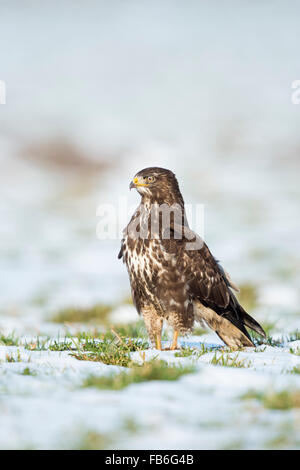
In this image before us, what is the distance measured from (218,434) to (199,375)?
48.6 inches

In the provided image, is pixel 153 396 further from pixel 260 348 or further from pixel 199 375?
pixel 260 348

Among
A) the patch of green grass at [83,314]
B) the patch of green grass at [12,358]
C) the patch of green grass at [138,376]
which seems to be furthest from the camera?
the patch of green grass at [83,314]

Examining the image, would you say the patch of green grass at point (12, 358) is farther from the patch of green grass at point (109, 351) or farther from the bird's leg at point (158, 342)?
the bird's leg at point (158, 342)

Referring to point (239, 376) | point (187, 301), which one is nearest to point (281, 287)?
point (187, 301)

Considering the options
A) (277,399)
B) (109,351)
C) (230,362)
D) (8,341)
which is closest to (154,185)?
(109,351)

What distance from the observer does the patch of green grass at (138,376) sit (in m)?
4.62

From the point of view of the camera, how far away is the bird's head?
7418 mm

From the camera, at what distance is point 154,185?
743 centimetres

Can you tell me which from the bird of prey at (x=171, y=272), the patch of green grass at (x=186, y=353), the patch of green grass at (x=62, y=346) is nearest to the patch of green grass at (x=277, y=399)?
the patch of green grass at (x=186, y=353)

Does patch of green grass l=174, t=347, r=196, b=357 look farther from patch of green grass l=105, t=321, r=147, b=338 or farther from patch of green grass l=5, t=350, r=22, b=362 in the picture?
patch of green grass l=105, t=321, r=147, b=338

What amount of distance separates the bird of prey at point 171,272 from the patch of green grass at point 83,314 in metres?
5.63

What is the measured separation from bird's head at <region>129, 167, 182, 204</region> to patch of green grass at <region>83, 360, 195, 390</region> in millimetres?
2758

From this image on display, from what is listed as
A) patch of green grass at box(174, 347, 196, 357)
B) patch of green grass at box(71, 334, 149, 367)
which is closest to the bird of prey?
patch of green grass at box(71, 334, 149, 367)

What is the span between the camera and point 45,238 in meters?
27.4
